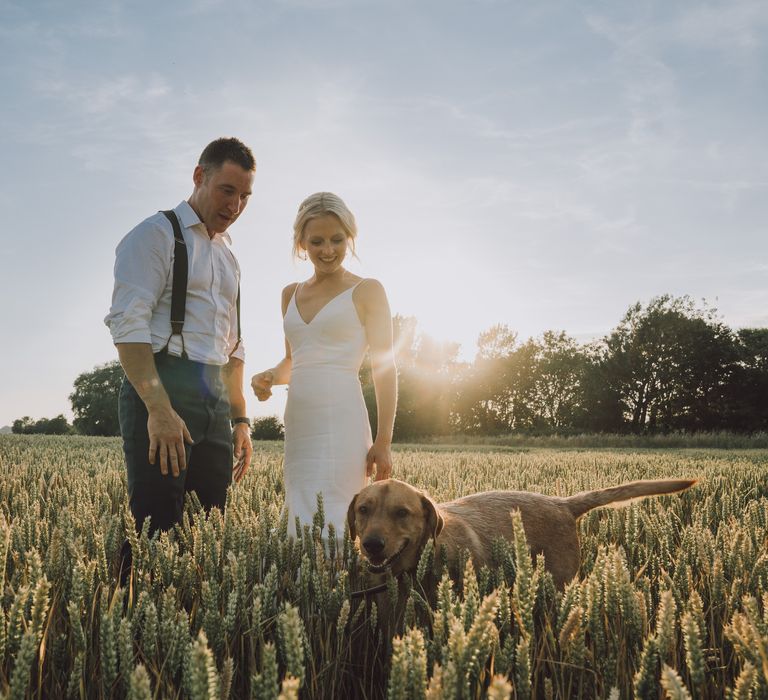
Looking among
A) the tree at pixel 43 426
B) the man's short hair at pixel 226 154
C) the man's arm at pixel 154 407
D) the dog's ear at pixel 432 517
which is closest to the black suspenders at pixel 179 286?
the man's arm at pixel 154 407

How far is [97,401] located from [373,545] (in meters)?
76.4

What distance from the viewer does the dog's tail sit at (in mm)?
3610

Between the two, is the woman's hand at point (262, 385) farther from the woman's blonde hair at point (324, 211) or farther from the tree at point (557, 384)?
the tree at point (557, 384)

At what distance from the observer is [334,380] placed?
4.28 meters

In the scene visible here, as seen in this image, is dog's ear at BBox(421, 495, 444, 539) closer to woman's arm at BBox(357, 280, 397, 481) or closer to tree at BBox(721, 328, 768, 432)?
woman's arm at BBox(357, 280, 397, 481)

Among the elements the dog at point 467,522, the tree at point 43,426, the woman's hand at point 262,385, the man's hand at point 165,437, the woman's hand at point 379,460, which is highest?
the woman's hand at point 262,385

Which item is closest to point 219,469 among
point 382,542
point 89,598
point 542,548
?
point 382,542

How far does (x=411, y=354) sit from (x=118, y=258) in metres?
62.9

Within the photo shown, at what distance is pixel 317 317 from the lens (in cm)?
429

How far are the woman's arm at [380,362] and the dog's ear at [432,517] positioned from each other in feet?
2.66

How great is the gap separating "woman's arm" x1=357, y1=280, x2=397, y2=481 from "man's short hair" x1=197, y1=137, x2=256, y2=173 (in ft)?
3.95

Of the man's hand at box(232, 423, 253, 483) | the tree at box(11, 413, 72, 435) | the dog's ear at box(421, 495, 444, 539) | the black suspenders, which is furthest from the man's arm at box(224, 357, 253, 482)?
the tree at box(11, 413, 72, 435)

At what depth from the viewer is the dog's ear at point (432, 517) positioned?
10.8ft

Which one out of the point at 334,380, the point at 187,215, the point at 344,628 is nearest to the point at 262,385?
the point at 334,380
